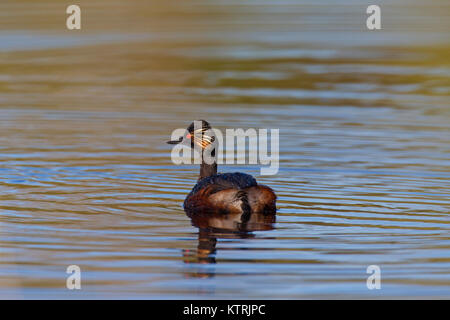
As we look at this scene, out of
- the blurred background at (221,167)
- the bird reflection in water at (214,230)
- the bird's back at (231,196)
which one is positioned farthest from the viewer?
the bird's back at (231,196)

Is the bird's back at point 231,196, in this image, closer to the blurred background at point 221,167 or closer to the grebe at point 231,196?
the grebe at point 231,196

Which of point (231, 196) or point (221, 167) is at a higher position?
point (221, 167)

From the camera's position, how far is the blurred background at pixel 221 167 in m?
9.47

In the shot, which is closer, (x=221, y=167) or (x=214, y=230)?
(x=214, y=230)

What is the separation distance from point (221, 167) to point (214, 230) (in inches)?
150

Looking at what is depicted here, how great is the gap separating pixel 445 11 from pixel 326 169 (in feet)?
76.1

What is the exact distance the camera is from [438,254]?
396 inches

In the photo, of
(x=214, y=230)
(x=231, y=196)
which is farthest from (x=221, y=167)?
(x=214, y=230)

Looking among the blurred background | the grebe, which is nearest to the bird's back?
the grebe

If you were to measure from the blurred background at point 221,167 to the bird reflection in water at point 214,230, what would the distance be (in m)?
0.04

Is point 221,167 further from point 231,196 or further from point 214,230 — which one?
point 214,230

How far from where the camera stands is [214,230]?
11250mm

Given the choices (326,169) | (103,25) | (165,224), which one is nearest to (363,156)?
(326,169)

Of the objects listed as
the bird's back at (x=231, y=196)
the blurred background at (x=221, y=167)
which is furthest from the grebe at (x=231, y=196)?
the blurred background at (x=221, y=167)
